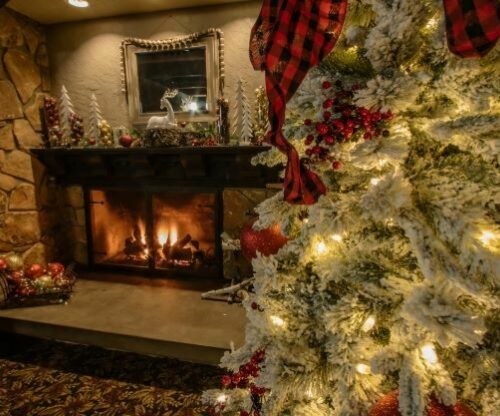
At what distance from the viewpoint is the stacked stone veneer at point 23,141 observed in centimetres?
254

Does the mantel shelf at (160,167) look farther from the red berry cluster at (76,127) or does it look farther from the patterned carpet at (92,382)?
the patterned carpet at (92,382)

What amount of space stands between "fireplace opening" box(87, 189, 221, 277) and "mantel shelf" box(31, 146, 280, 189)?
12 cm

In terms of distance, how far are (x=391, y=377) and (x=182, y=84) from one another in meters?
2.37

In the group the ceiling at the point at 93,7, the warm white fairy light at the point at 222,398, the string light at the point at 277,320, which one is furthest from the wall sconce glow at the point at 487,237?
the ceiling at the point at 93,7

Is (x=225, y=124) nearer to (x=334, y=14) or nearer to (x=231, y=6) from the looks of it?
(x=231, y=6)

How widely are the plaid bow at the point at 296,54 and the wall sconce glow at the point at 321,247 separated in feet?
0.67

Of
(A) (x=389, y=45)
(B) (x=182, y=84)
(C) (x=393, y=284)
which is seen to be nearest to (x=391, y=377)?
(C) (x=393, y=284)

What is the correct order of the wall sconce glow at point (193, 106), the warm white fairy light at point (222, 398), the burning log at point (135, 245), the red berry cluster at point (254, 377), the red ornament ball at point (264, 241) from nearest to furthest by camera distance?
the red berry cluster at point (254, 377) → the warm white fairy light at point (222, 398) → the red ornament ball at point (264, 241) → the wall sconce glow at point (193, 106) → the burning log at point (135, 245)

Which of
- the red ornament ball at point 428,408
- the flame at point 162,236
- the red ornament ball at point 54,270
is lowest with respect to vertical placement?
the red ornament ball at point 54,270

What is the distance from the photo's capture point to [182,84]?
2600 millimetres

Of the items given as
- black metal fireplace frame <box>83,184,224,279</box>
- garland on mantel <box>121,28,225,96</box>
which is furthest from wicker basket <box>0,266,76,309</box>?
garland on mantel <box>121,28,225,96</box>

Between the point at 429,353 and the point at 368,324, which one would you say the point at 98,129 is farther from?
the point at 429,353

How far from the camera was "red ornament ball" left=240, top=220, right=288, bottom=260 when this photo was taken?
1642 millimetres

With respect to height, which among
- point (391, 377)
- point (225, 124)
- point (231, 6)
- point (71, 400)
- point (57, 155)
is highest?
point (231, 6)
